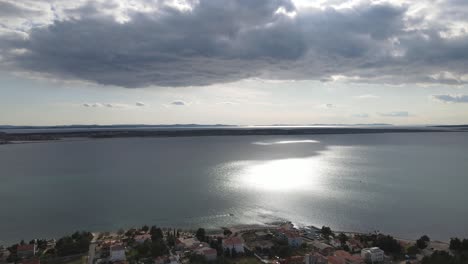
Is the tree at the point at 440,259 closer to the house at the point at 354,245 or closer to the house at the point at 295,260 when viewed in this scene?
the house at the point at 354,245

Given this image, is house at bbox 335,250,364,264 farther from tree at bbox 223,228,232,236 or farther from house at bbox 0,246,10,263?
house at bbox 0,246,10,263

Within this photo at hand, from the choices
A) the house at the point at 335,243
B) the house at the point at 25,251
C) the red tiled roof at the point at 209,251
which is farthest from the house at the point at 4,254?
the house at the point at 335,243

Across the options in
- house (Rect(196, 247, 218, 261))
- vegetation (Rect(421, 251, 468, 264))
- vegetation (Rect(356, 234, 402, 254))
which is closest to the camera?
vegetation (Rect(421, 251, 468, 264))

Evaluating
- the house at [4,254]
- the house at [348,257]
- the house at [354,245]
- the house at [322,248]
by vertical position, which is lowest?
the house at [4,254]

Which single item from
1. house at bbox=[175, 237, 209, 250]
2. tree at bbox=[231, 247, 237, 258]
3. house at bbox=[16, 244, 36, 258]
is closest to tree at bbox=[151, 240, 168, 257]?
house at bbox=[175, 237, 209, 250]

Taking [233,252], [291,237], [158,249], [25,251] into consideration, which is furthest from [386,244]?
[25,251]

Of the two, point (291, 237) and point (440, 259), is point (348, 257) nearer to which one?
point (291, 237)

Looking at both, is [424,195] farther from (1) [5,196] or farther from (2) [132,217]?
(1) [5,196]
